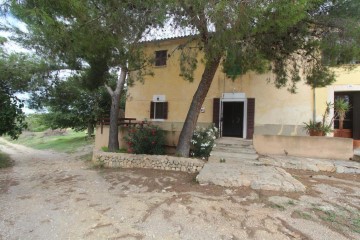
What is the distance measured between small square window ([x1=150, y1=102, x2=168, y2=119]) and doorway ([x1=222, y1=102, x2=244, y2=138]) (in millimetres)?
3073

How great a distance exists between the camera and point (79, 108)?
1827 centimetres

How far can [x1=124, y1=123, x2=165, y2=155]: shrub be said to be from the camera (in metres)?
9.77

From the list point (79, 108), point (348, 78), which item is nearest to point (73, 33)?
point (348, 78)

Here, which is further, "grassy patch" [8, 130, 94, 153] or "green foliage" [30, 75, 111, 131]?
"grassy patch" [8, 130, 94, 153]

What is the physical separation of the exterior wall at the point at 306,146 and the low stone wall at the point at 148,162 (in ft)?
8.98

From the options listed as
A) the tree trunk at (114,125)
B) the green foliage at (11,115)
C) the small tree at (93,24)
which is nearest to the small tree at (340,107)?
the small tree at (93,24)

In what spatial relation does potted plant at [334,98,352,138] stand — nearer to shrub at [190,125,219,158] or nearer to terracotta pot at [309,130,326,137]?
terracotta pot at [309,130,326,137]

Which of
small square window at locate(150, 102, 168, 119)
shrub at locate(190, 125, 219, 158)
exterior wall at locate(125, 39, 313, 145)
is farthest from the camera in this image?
small square window at locate(150, 102, 168, 119)

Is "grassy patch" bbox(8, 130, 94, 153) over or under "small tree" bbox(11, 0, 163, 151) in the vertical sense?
under

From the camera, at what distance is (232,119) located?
38.4 feet

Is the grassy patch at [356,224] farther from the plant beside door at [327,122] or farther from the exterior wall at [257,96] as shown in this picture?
the exterior wall at [257,96]

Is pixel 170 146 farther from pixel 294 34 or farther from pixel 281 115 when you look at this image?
pixel 294 34

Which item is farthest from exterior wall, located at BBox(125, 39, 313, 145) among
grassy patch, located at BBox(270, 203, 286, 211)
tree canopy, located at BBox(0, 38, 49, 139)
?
grassy patch, located at BBox(270, 203, 286, 211)

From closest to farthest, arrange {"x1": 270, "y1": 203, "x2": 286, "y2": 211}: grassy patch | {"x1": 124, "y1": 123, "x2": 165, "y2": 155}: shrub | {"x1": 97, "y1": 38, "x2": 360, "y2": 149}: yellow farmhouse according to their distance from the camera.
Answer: {"x1": 270, "y1": 203, "x2": 286, "y2": 211}: grassy patch
{"x1": 124, "y1": 123, "x2": 165, "y2": 155}: shrub
{"x1": 97, "y1": 38, "x2": 360, "y2": 149}: yellow farmhouse
